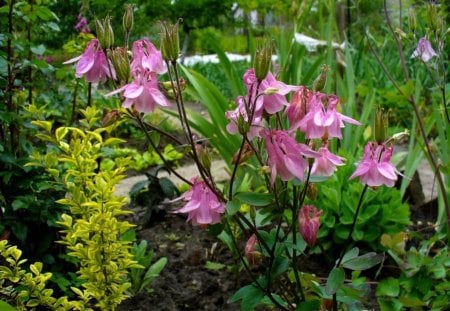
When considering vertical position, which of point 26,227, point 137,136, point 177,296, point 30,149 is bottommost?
point 137,136

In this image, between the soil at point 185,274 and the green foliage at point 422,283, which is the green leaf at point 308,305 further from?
the soil at point 185,274

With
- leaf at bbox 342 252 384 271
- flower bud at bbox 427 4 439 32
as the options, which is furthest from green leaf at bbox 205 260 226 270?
flower bud at bbox 427 4 439 32

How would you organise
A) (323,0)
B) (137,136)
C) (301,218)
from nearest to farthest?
(301,218) < (323,0) < (137,136)

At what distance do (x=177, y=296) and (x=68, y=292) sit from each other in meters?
0.32

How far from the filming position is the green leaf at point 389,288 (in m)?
1.50

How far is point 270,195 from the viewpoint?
1.02 meters

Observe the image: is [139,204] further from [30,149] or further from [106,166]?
[30,149]

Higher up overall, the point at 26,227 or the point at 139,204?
the point at 26,227

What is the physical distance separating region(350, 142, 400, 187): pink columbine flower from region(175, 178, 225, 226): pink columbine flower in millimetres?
236

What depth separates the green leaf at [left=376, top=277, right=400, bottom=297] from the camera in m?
1.50

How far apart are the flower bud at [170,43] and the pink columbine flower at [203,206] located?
234 mm

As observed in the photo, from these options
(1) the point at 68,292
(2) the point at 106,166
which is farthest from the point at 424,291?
(2) the point at 106,166

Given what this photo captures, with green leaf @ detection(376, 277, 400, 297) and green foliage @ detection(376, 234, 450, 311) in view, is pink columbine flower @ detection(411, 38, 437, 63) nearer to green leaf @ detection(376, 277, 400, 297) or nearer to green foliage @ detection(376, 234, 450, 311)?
green foliage @ detection(376, 234, 450, 311)

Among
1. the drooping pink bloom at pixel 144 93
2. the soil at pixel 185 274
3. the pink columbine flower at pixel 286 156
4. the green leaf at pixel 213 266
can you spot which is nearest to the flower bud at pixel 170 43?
the drooping pink bloom at pixel 144 93
